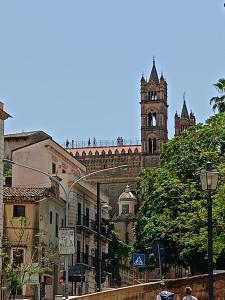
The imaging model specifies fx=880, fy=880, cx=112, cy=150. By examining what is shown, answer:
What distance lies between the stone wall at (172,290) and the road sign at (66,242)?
196 centimetres

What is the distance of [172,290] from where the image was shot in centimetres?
2961

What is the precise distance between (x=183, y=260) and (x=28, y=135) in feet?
51.9

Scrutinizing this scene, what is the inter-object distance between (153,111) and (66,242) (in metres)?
120

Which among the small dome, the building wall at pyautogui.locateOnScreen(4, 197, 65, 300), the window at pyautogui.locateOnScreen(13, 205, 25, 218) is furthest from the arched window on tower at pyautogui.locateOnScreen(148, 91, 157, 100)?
the window at pyautogui.locateOnScreen(13, 205, 25, 218)

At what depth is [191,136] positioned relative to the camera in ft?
213

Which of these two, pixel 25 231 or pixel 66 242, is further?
pixel 25 231

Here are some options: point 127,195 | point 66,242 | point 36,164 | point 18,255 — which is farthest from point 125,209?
point 66,242

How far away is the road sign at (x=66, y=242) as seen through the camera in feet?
91.0

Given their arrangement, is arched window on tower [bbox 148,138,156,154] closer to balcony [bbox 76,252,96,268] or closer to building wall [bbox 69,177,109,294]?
building wall [bbox 69,177,109,294]

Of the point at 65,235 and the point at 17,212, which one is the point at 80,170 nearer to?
the point at 17,212

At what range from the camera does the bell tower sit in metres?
146

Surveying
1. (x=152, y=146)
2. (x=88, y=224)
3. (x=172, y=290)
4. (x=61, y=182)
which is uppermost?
(x=152, y=146)

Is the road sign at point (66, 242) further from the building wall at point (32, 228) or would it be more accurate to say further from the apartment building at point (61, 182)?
the apartment building at point (61, 182)

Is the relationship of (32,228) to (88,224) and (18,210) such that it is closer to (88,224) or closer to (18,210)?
(18,210)
